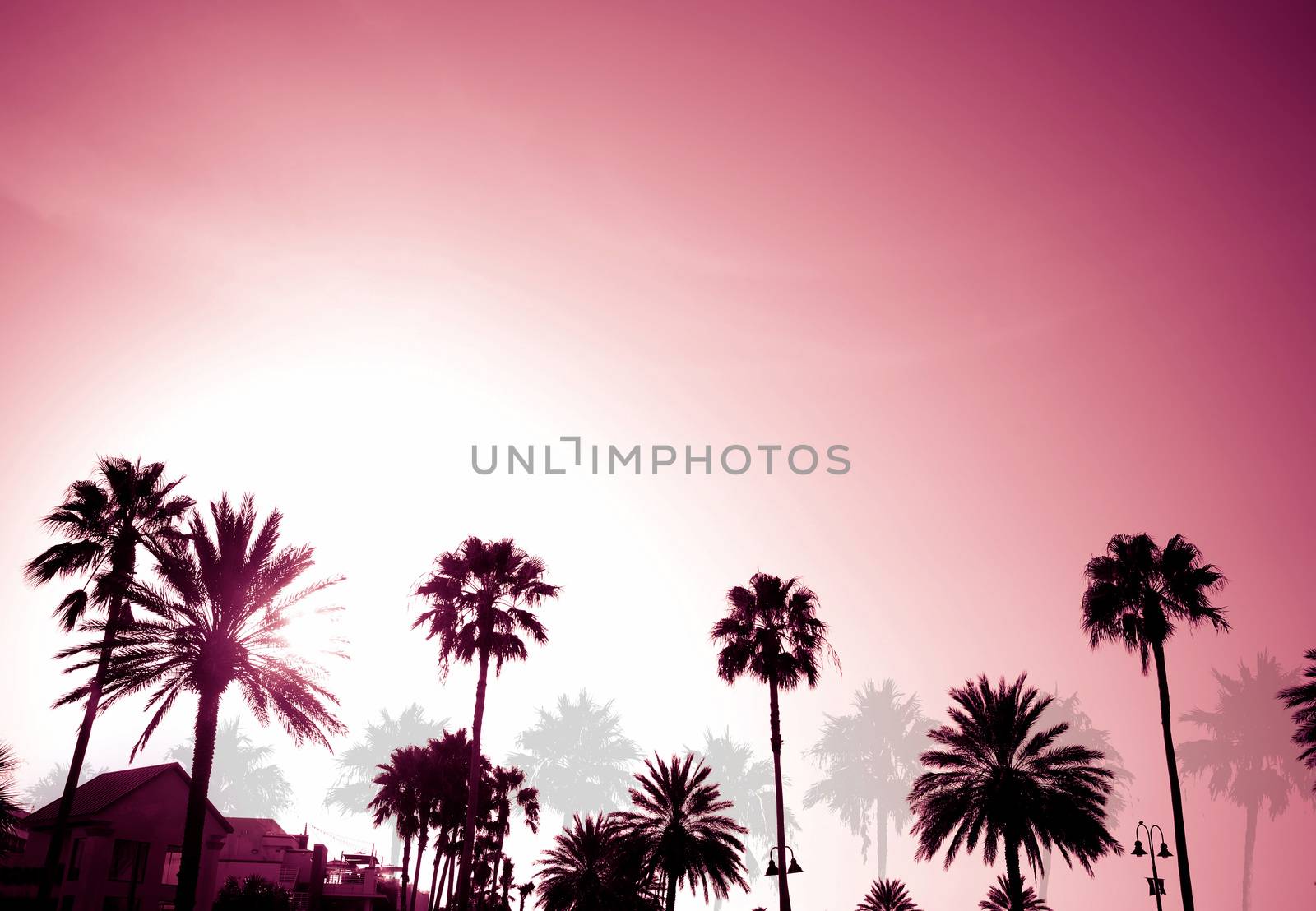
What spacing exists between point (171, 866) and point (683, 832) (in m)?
24.9

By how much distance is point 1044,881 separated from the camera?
84125 mm

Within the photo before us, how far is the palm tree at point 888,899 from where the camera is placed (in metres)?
51.9

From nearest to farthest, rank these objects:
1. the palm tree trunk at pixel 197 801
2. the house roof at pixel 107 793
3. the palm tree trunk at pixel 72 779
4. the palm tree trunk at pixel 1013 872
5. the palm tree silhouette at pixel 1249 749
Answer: the palm tree trunk at pixel 197 801, the palm tree trunk at pixel 72 779, the palm tree trunk at pixel 1013 872, the house roof at pixel 107 793, the palm tree silhouette at pixel 1249 749

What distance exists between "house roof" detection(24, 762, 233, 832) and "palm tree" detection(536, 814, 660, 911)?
16.7 metres

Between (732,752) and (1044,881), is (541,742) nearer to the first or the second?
(732,752)

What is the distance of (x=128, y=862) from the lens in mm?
42219

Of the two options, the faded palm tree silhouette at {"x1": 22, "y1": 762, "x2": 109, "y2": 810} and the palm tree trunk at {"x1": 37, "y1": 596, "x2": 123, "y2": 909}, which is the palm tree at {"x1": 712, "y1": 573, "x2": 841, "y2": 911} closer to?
the palm tree trunk at {"x1": 37, "y1": 596, "x2": 123, "y2": 909}

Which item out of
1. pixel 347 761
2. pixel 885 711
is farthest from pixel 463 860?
pixel 347 761

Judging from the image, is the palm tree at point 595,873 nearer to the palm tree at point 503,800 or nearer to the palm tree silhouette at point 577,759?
the palm tree at point 503,800

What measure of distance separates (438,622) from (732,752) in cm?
11916

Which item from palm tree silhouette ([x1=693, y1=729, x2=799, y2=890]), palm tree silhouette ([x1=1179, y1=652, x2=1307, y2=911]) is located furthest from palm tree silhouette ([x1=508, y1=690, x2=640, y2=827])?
palm tree silhouette ([x1=1179, y1=652, x2=1307, y2=911])

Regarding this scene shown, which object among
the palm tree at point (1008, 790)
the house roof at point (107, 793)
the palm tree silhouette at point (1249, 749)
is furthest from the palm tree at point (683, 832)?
the palm tree silhouette at point (1249, 749)

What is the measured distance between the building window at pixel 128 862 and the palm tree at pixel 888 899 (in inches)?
1460

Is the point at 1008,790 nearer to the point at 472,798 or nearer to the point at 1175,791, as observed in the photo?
the point at 1175,791
